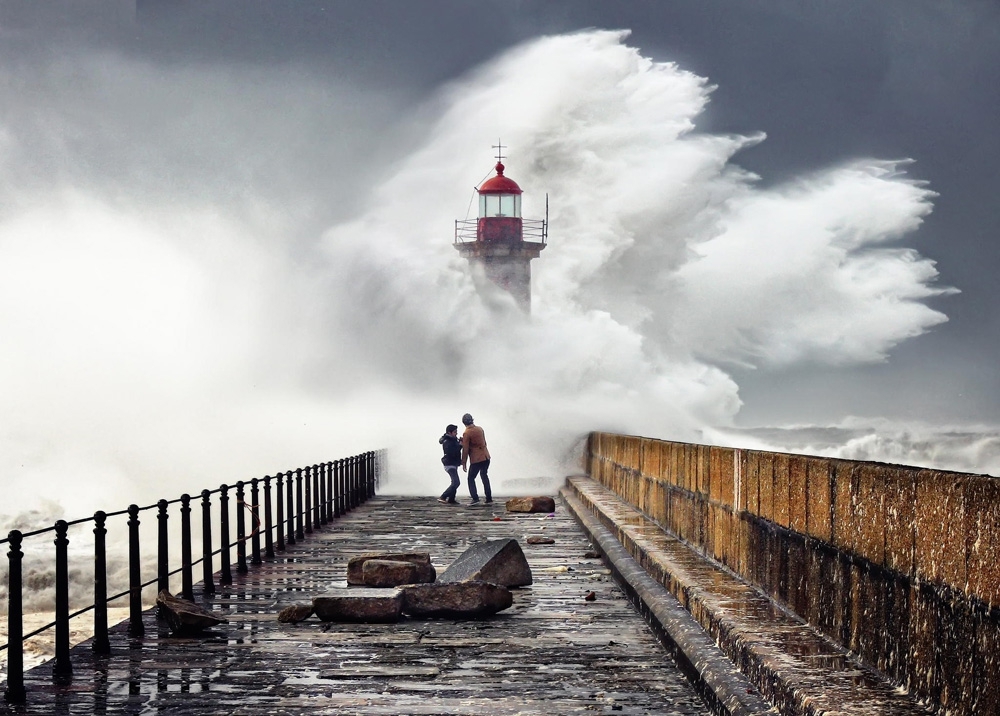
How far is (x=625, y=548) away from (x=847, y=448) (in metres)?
109

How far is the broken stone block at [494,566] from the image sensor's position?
36.6 feet

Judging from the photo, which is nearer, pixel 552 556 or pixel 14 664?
pixel 14 664

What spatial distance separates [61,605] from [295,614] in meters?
2.26

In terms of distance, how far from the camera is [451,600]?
980cm

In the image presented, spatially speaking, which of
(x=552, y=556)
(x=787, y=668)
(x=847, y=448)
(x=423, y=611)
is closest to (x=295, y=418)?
(x=552, y=556)

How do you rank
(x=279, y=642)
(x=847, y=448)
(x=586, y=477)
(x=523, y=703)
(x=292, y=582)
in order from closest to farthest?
(x=523, y=703) → (x=279, y=642) → (x=292, y=582) → (x=586, y=477) → (x=847, y=448)

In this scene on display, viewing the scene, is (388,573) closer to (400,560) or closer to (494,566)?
(400,560)

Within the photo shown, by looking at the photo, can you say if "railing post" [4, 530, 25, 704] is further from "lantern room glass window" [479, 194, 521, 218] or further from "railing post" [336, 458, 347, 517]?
"lantern room glass window" [479, 194, 521, 218]

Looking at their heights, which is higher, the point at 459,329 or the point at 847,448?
the point at 459,329

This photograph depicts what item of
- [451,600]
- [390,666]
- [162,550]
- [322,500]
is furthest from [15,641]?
[322,500]

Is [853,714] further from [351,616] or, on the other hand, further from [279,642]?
[351,616]

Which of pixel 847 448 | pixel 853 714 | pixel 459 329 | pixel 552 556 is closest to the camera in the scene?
pixel 853 714

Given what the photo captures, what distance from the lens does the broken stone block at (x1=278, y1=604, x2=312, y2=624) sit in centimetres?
952

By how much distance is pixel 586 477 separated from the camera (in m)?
26.9
